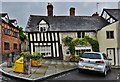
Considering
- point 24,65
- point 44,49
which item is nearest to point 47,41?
point 44,49

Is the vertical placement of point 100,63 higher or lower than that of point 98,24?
lower

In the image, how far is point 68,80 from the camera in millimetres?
11508

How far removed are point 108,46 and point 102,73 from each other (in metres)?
9.04

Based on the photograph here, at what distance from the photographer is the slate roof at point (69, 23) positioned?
25.6 m

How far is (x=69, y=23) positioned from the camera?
89.2ft

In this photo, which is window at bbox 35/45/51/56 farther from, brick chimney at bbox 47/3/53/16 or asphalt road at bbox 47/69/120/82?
asphalt road at bbox 47/69/120/82

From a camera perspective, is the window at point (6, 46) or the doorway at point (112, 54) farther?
the window at point (6, 46)

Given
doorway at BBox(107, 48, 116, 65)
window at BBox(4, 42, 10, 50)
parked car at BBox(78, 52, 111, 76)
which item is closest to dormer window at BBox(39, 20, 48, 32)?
doorway at BBox(107, 48, 116, 65)

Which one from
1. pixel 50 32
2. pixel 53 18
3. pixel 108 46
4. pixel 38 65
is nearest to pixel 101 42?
pixel 108 46

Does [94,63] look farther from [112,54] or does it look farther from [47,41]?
[47,41]

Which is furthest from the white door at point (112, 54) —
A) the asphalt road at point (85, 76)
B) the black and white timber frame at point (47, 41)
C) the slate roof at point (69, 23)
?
the asphalt road at point (85, 76)

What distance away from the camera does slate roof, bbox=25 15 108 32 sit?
2559cm

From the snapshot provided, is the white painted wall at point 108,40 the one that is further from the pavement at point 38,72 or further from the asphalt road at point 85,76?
the asphalt road at point 85,76

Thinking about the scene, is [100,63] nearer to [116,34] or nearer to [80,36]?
[116,34]
